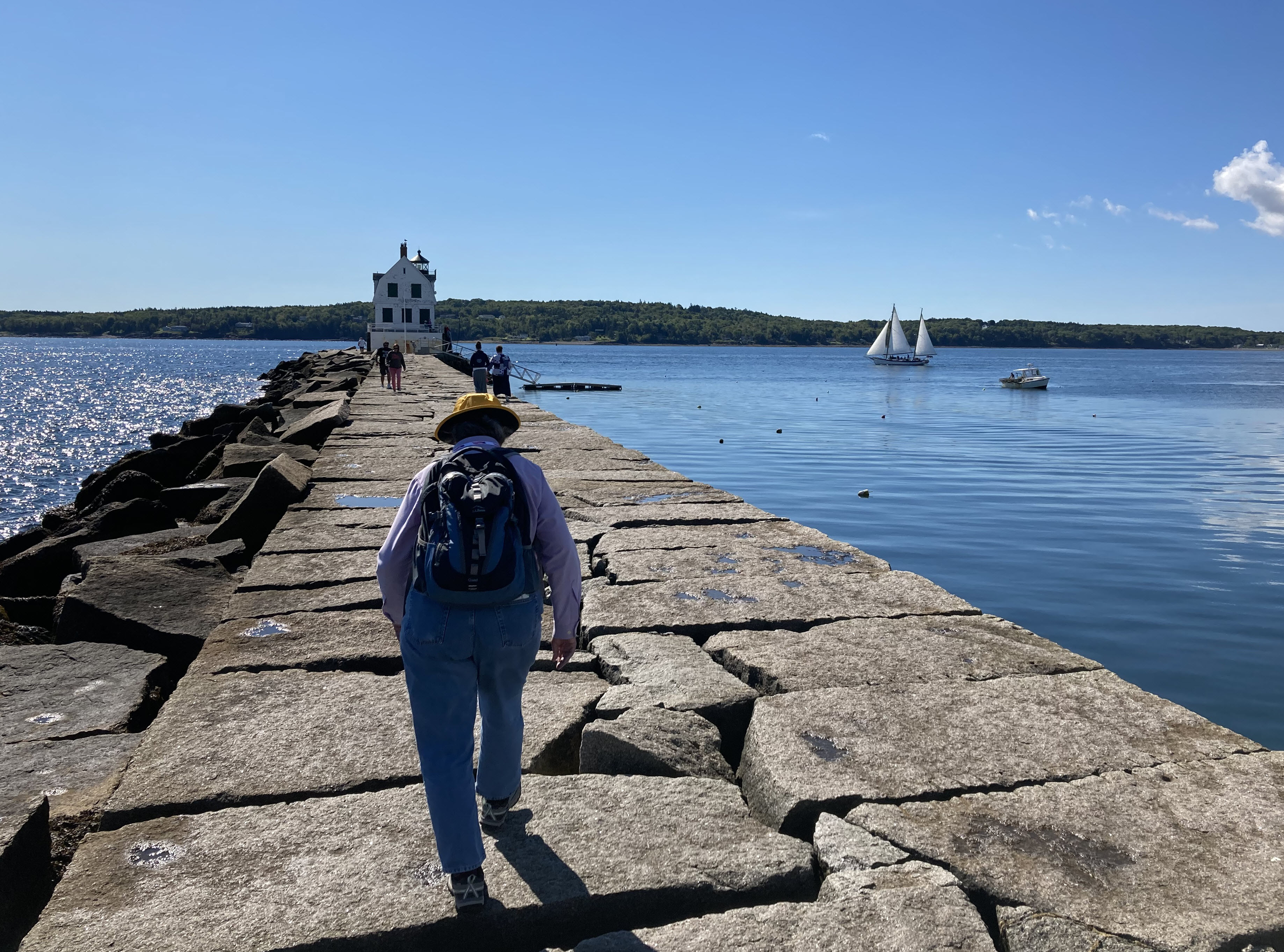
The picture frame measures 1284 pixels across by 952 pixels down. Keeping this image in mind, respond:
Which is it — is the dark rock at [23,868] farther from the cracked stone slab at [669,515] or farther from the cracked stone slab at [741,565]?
the cracked stone slab at [669,515]

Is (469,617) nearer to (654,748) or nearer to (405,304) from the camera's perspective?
(654,748)

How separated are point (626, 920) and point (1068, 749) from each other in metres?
1.43

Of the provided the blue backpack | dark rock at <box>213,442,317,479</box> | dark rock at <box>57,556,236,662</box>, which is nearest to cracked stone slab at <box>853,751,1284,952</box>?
the blue backpack

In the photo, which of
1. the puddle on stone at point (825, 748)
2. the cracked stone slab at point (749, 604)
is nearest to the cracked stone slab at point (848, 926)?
the puddle on stone at point (825, 748)

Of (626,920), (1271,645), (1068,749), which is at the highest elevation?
(1068,749)

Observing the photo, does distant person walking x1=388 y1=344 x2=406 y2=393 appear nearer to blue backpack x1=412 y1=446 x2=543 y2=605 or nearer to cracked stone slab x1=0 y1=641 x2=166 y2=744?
cracked stone slab x1=0 y1=641 x2=166 y2=744

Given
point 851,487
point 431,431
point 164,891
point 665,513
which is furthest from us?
point 851,487

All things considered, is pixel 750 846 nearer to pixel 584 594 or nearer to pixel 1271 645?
pixel 584 594

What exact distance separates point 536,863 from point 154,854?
37.2 inches

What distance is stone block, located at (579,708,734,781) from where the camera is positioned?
2.78m

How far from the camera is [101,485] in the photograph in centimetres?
1070

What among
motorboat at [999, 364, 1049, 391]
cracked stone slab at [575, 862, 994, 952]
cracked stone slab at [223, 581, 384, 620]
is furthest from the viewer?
motorboat at [999, 364, 1049, 391]

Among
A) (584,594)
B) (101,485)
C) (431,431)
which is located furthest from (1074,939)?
(101,485)

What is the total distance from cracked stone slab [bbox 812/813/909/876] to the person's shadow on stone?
0.59 m
